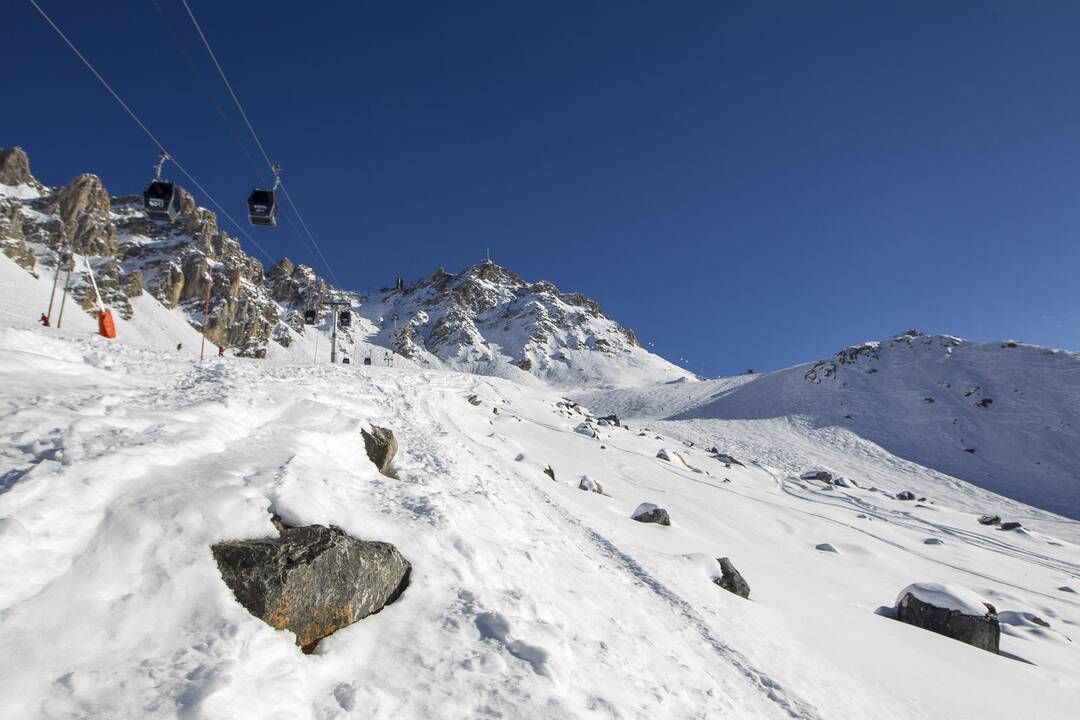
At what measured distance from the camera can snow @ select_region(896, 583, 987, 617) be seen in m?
7.59

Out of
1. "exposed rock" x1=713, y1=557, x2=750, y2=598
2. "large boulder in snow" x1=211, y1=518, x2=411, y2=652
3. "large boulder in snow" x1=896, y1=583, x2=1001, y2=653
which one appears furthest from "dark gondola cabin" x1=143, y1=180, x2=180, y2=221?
"large boulder in snow" x1=896, y1=583, x2=1001, y2=653

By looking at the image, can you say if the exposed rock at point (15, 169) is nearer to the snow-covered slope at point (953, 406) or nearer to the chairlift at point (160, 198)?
the chairlift at point (160, 198)

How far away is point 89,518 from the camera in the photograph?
350 centimetres

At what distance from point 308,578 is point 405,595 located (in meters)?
1.06

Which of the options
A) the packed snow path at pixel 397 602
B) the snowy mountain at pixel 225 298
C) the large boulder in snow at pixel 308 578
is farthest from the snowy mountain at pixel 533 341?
the large boulder in snow at pixel 308 578

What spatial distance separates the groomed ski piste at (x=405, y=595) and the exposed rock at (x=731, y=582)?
220 mm

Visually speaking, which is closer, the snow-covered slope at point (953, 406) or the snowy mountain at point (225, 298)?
the snow-covered slope at point (953, 406)

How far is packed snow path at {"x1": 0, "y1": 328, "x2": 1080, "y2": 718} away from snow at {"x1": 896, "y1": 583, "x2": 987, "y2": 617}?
2.27 feet

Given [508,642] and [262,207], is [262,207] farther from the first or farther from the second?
[508,642]

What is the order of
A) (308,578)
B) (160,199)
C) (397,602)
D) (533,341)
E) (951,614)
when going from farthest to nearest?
(533,341), (160,199), (951,614), (397,602), (308,578)

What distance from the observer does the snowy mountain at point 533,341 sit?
131 meters

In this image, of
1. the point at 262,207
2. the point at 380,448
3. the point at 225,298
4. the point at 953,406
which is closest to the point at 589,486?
the point at 380,448

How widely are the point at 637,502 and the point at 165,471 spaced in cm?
1210

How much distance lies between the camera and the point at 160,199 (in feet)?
39.6
